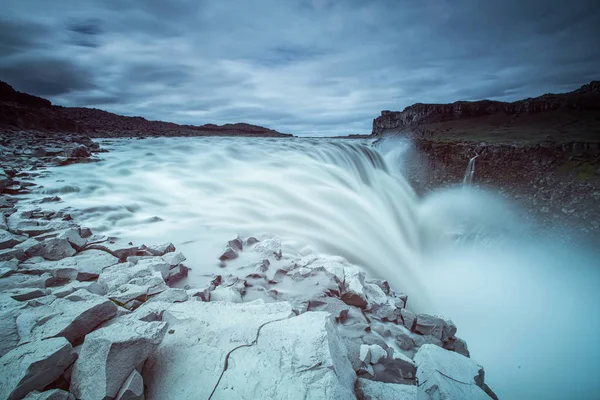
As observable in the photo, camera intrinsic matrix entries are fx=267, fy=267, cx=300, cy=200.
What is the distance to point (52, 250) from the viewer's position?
3.10 metres

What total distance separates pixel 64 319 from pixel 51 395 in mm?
562

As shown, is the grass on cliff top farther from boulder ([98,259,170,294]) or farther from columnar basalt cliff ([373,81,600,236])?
boulder ([98,259,170,294])

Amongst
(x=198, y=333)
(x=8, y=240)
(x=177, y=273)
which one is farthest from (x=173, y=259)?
(x=8, y=240)

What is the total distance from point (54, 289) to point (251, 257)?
205 cm

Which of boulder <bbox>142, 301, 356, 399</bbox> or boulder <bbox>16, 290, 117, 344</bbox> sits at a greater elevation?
boulder <bbox>16, 290, 117, 344</bbox>

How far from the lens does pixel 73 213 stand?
5.04m

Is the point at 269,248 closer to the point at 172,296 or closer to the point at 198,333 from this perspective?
the point at 172,296

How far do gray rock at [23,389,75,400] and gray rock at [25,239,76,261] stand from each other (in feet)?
7.64

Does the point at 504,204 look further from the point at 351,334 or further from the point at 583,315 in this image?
the point at 351,334

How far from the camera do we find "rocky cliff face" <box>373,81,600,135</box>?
988 cm

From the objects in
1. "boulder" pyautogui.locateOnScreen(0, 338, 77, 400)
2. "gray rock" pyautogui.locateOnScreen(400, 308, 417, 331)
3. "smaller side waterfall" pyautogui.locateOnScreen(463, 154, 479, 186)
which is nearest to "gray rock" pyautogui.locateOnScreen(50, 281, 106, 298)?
"boulder" pyautogui.locateOnScreen(0, 338, 77, 400)

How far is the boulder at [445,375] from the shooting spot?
1801mm

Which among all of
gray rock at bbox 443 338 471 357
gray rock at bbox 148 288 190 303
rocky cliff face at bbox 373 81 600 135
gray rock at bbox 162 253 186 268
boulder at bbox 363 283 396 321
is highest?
rocky cliff face at bbox 373 81 600 135

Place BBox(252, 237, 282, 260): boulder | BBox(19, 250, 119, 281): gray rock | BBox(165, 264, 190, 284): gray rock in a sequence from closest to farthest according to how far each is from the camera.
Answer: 1. BBox(19, 250, 119, 281): gray rock
2. BBox(165, 264, 190, 284): gray rock
3. BBox(252, 237, 282, 260): boulder
